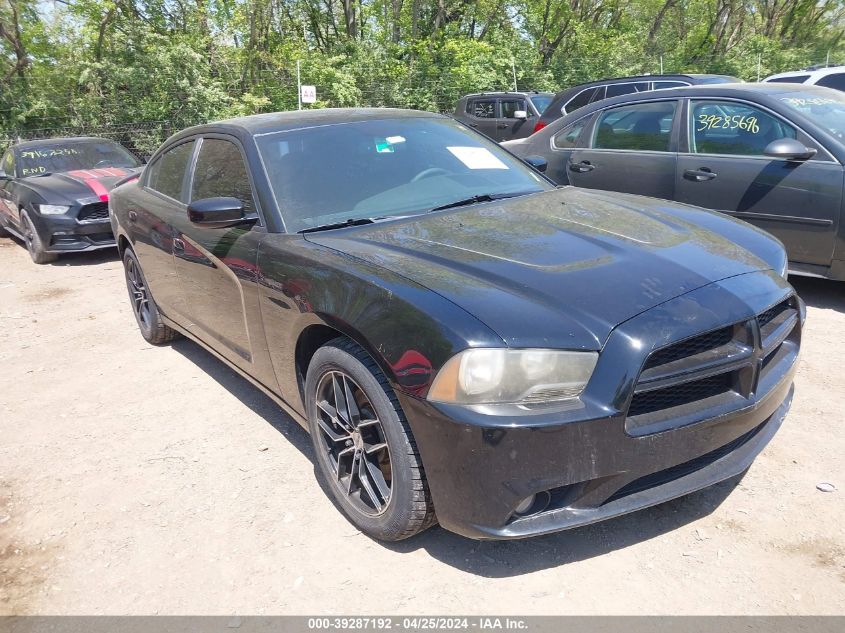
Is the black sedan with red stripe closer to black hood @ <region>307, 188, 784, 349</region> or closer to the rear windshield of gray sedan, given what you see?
black hood @ <region>307, 188, 784, 349</region>

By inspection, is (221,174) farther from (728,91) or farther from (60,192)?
(60,192)

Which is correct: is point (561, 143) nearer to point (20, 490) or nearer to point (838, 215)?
point (838, 215)

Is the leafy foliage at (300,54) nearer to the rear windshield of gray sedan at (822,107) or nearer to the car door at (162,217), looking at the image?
the car door at (162,217)

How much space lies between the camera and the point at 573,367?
214 centimetres

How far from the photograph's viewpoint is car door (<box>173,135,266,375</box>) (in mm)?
3232

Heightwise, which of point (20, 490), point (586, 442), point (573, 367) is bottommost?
point (20, 490)

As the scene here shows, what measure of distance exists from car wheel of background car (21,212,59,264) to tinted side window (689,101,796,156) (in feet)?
24.4

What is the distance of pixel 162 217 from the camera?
4.21 m

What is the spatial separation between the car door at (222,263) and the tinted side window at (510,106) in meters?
12.0

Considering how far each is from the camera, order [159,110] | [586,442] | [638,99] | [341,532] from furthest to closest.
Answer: [159,110] < [638,99] < [341,532] < [586,442]

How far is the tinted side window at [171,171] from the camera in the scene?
419 centimetres

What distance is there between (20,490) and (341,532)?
1.71 m

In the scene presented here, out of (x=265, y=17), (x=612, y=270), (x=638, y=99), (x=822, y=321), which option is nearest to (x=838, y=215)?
(x=822, y=321)

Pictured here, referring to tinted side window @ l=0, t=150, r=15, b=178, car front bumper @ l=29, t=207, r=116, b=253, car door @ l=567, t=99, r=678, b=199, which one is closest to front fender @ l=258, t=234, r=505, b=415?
car door @ l=567, t=99, r=678, b=199
